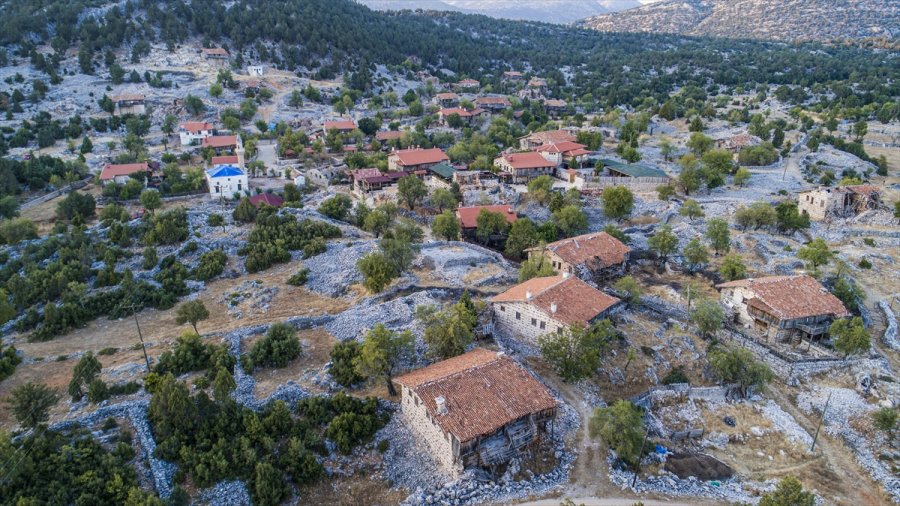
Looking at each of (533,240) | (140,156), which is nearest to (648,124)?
(533,240)

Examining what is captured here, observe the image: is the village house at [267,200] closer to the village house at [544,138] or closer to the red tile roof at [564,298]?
the red tile roof at [564,298]

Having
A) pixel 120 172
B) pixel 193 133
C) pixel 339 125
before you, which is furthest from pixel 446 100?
pixel 120 172

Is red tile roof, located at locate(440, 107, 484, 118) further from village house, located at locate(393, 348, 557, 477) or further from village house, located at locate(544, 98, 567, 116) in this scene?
village house, located at locate(393, 348, 557, 477)

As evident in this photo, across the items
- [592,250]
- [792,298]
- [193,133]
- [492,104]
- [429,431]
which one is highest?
[193,133]

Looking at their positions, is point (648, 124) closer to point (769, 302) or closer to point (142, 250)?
point (769, 302)

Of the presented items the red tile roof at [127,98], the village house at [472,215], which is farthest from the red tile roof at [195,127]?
the village house at [472,215]

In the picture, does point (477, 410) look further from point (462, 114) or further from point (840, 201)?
point (462, 114)
